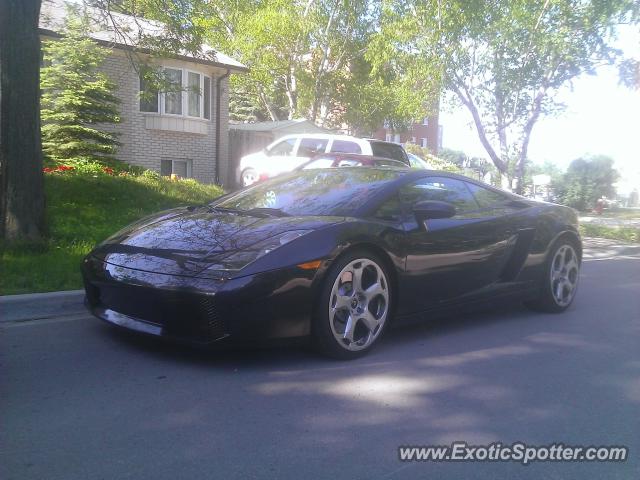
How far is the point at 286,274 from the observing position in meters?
4.06

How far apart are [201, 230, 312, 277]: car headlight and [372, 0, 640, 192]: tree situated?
40.7 ft

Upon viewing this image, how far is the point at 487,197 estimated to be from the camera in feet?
19.2

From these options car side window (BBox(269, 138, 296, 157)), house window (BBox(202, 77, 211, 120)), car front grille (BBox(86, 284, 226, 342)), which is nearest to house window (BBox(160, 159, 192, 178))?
house window (BBox(202, 77, 211, 120))

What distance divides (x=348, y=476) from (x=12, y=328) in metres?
3.20

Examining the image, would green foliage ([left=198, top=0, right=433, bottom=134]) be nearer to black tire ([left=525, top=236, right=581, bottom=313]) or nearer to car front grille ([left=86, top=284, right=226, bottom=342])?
black tire ([left=525, top=236, right=581, bottom=313])

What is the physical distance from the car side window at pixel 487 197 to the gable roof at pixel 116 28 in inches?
235

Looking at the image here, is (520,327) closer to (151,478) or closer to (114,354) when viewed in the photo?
(114,354)

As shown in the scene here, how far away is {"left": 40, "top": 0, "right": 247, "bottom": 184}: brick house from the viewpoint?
55.9 feet

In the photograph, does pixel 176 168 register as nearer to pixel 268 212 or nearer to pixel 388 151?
pixel 388 151

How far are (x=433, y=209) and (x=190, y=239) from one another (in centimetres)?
180

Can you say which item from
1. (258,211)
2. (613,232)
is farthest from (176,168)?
(258,211)

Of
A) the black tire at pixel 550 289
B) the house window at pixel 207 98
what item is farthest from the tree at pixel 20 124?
the house window at pixel 207 98

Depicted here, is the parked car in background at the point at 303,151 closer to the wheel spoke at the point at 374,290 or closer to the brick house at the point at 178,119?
the brick house at the point at 178,119

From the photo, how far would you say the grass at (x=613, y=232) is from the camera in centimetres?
1335
